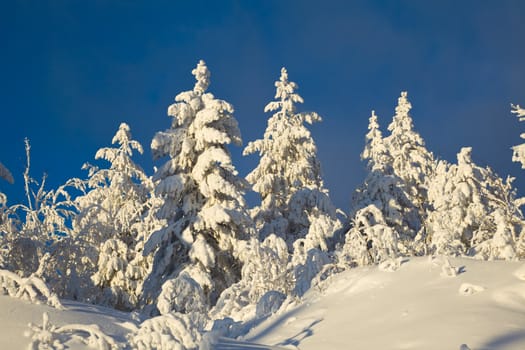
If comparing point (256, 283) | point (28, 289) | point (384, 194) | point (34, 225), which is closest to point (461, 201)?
point (384, 194)

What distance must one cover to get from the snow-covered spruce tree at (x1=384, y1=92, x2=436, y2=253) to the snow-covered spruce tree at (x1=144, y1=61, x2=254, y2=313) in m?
13.0

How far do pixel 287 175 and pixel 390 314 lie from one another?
18019 mm

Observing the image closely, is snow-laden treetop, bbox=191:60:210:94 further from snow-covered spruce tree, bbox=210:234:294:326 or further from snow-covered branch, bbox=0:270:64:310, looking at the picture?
snow-covered branch, bbox=0:270:64:310

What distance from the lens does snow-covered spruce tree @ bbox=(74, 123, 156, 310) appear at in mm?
19219

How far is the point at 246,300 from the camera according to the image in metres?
11.2

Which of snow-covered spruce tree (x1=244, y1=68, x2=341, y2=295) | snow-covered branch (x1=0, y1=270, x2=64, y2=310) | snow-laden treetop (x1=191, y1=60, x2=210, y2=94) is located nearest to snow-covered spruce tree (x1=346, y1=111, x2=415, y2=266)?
snow-covered spruce tree (x1=244, y1=68, x2=341, y2=295)

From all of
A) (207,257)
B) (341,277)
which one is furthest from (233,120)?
(341,277)

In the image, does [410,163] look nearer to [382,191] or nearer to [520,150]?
[382,191]

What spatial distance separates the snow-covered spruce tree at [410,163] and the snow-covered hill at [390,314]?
Result: 19226 millimetres

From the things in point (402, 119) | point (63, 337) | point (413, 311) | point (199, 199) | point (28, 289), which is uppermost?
point (402, 119)

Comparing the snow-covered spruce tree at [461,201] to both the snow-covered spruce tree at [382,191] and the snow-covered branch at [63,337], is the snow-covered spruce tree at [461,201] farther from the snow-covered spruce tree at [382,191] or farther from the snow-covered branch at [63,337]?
the snow-covered branch at [63,337]

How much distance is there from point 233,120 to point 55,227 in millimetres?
7391

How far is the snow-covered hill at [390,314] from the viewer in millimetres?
4184

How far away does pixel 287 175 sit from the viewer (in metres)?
24.5
